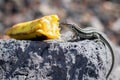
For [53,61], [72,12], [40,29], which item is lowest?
[53,61]

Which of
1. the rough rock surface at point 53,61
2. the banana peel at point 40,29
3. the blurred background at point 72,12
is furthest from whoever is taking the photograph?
the blurred background at point 72,12

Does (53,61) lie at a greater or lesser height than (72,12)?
lesser

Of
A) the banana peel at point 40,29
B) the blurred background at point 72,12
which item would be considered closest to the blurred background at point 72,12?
the blurred background at point 72,12

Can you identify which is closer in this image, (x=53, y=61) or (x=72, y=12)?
(x=53, y=61)

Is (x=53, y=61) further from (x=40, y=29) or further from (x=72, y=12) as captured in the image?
(x=72, y=12)

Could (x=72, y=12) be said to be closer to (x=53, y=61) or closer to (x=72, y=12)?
(x=72, y=12)

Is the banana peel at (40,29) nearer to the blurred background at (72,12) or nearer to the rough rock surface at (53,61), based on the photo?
the rough rock surface at (53,61)

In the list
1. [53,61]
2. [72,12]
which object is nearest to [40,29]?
[53,61]
